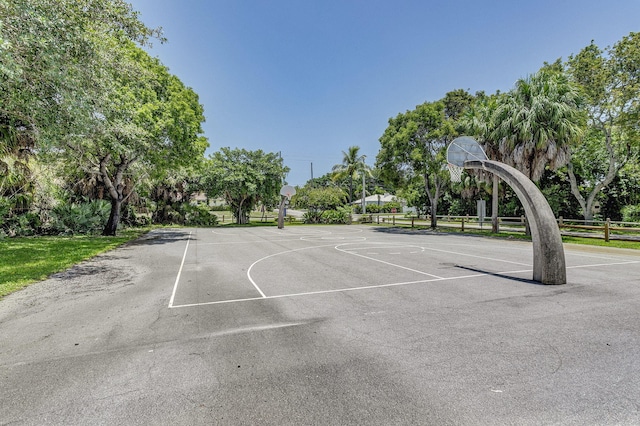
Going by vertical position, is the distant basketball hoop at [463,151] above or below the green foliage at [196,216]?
above

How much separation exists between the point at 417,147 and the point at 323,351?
79.5ft

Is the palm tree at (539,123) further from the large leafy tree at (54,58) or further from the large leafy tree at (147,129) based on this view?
the large leafy tree at (54,58)

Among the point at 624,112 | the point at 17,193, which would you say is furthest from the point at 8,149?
the point at 624,112

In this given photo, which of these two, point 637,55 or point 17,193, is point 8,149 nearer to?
point 17,193

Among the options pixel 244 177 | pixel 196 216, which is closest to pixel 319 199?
pixel 244 177

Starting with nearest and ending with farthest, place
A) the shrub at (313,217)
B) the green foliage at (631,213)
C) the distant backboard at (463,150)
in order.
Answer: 1. the distant backboard at (463,150)
2. the green foliage at (631,213)
3. the shrub at (313,217)

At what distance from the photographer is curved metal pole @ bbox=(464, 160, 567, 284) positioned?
816cm

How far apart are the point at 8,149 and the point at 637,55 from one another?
33.8 metres

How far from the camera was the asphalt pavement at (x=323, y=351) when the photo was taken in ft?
10.4

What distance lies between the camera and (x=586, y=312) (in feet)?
19.7

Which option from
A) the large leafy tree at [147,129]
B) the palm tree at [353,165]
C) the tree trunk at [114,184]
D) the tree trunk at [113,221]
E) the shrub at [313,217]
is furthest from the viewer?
the palm tree at [353,165]

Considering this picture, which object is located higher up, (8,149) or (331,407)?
(8,149)

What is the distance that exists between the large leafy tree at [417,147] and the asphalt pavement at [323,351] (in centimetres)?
1769

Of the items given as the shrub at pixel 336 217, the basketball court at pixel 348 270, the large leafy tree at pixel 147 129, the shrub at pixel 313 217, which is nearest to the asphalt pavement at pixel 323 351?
the basketball court at pixel 348 270
